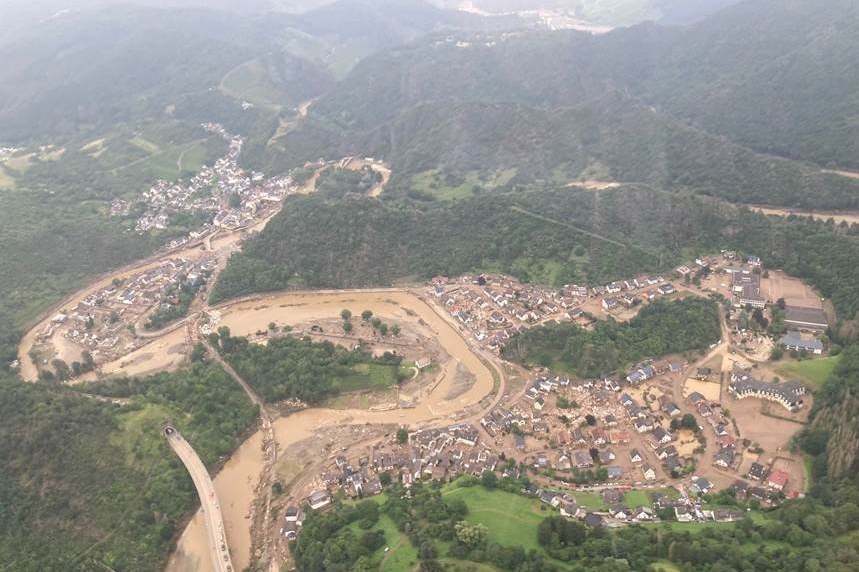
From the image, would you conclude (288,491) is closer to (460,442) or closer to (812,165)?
(460,442)

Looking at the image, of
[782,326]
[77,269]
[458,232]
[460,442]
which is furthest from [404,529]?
[77,269]

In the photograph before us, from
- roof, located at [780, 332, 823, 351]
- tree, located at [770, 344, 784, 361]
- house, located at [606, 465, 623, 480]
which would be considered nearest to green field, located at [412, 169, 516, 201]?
roof, located at [780, 332, 823, 351]

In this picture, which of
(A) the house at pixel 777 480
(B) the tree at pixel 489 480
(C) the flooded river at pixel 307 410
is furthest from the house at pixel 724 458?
(C) the flooded river at pixel 307 410

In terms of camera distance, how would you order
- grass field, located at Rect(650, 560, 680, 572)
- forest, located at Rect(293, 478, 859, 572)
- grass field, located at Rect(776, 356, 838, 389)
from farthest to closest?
1. grass field, located at Rect(776, 356, 838, 389)
2. forest, located at Rect(293, 478, 859, 572)
3. grass field, located at Rect(650, 560, 680, 572)

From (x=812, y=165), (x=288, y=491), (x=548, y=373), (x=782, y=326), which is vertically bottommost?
(x=288, y=491)

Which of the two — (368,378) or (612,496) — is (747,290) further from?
(368,378)

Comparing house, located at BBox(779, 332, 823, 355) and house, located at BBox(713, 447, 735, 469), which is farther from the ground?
house, located at BBox(779, 332, 823, 355)

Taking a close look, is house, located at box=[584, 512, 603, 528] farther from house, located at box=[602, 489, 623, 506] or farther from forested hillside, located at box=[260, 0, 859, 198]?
forested hillside, located at box=[260, 0, 859, 198]
